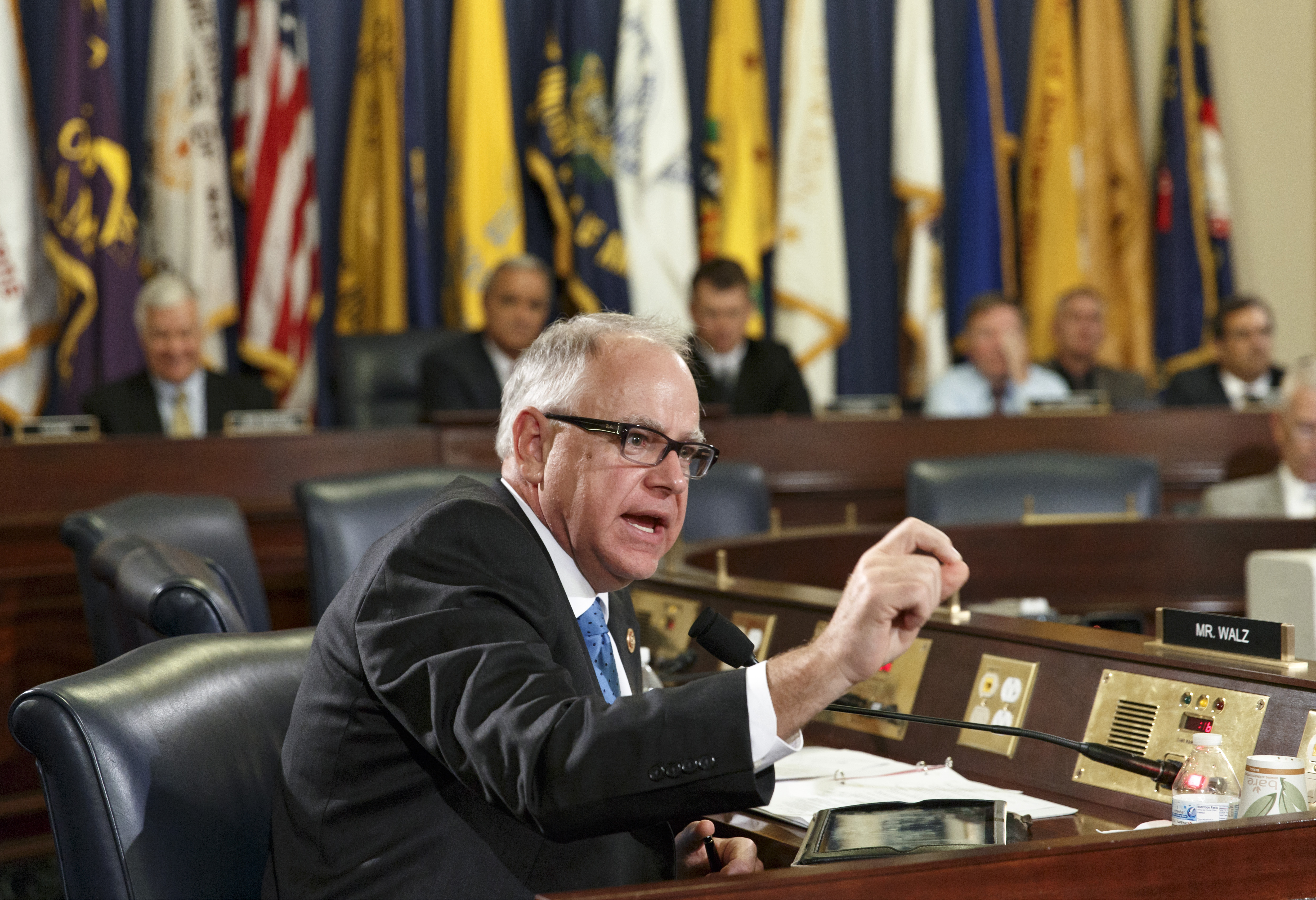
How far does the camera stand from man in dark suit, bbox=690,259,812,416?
5480 millimetres

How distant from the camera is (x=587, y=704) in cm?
121

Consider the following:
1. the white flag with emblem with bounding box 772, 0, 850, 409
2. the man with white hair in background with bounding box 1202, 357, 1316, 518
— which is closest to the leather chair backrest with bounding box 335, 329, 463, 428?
the white flag with emblem with bounding box 772, 0, 850, 409

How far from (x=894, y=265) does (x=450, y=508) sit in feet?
19.6

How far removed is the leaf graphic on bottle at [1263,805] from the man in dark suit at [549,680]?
1.41 feet

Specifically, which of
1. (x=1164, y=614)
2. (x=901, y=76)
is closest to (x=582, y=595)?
(x=1164, y=614)

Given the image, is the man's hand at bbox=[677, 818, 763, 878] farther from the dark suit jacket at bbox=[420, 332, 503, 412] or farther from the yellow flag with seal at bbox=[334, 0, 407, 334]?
the yellow flag with seal at bbox=[334, 0, 407, 334]

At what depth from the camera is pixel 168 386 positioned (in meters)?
5.03

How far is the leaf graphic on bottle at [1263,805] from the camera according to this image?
4.58 feet

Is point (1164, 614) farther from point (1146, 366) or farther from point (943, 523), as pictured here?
point (1146, 366)

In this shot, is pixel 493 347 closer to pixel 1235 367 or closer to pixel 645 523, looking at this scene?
pixel 1235 367

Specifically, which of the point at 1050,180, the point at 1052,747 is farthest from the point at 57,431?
the point at 1050,180

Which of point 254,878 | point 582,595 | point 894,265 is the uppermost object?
point 894,265

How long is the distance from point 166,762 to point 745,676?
59 cm

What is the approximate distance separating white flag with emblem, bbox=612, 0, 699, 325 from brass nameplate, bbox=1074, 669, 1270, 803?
4.71 metres
